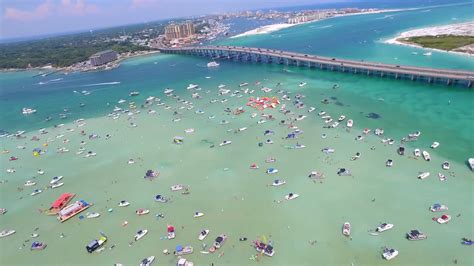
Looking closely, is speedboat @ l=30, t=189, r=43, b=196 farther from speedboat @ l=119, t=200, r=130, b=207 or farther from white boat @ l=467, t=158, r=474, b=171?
white boat @ l=467, t=158, r=474, b=171

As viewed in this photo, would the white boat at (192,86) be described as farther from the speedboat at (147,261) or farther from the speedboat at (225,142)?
the speedboat at (147,261)

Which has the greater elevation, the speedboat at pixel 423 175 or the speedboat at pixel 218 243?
the speedboat at pixel 423 175

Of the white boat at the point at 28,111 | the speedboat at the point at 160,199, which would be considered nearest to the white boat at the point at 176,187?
the speedboat at the point at 160,199

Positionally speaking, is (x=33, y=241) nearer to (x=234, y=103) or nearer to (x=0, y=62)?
(x=234, y=103)

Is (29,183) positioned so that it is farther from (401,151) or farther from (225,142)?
(401,151)

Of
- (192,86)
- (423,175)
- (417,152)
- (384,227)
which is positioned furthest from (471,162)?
(192,86)

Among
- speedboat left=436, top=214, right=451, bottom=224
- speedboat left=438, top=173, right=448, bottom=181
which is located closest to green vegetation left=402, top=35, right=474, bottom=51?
speedboat left=438, top=173, right=448, bottom=181

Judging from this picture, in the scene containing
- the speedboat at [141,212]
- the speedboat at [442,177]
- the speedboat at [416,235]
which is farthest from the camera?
the speedboat at [141,212]
